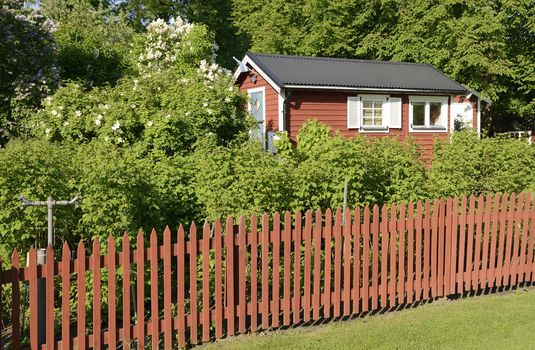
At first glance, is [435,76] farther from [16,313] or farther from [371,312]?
[16,313]

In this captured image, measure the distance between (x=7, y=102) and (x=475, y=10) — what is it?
20718 mm

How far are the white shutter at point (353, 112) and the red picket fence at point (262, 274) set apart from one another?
12083 millimetres

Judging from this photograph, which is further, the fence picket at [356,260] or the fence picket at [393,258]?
the fence picket at [393,258]

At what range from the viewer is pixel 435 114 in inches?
853

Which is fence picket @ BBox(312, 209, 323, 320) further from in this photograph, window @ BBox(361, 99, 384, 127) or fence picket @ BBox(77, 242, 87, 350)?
window @ BBox(361, 99, 384, 127)

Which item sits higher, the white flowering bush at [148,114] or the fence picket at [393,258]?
the white flowering bush at [148,114]

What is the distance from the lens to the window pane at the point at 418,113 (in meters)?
20.9

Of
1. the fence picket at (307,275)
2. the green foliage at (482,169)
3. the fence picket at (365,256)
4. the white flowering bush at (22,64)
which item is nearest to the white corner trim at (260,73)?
the white flowering bush at (22,64)

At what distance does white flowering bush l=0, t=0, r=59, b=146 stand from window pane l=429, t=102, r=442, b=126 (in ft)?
44.3

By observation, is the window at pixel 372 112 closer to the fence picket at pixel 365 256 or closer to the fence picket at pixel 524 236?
the fence picket at pixel 524 236

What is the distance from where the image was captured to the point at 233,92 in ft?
39.2

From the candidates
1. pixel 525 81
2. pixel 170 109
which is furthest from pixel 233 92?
pixel 525 81

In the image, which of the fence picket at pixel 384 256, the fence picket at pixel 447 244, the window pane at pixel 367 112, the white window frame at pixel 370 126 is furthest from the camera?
the window pane at pixel 367 112

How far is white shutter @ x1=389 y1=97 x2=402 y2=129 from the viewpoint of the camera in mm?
20203
